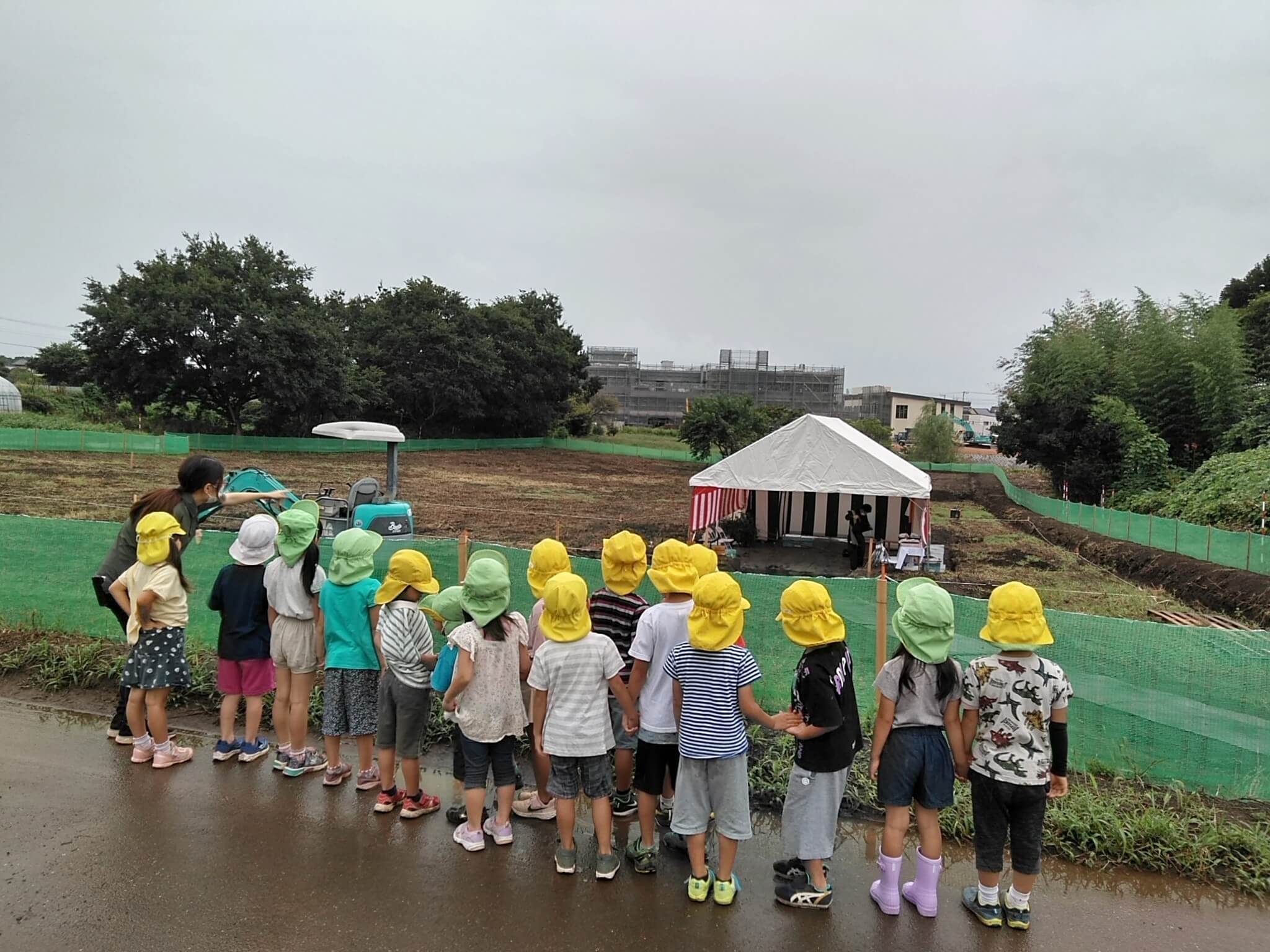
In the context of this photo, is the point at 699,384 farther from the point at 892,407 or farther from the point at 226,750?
the point at 226,750

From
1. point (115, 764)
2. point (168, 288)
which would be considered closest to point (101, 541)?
point (115, 764)

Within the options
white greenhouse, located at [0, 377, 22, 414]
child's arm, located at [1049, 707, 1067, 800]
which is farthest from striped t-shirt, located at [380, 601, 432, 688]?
white greenhouse, located at [0, 377, 22, 414]

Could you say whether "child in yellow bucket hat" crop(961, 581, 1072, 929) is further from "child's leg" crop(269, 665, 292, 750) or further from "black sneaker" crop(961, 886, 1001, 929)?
"child's leg" crop(269, 665, 292, 750)

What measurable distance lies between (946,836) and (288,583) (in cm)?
384

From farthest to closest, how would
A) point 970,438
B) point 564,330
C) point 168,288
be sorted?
1. point 970,438
2. point 564,330
3. point 168,288

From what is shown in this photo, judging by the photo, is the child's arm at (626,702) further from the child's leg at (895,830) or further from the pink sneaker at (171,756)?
the pink sneaker at (171,756)

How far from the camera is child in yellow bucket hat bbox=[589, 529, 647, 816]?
12.7 ft

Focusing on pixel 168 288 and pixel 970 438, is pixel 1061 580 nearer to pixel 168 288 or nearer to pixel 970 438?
pixel 168 288

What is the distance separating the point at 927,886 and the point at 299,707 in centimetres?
343

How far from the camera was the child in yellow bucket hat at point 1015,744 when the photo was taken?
3168 mm

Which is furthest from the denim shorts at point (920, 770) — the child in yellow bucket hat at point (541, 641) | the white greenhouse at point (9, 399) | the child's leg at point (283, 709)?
the white greenhouse at point (9, 399)

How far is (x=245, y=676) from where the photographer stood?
15.0ft

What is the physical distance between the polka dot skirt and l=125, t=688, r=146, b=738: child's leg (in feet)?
0.20

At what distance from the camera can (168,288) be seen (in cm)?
3441
